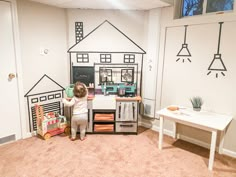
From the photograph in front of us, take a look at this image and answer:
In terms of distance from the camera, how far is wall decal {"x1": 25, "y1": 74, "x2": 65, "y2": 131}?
3091mm

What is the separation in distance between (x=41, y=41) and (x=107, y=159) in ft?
6.95

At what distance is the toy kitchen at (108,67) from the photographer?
3219mm

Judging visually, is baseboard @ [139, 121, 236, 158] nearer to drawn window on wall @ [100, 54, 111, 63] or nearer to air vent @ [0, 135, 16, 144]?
drawn window on wall @ [100, 54, 111, 63]

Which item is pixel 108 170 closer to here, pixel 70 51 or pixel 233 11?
pixel 70 51

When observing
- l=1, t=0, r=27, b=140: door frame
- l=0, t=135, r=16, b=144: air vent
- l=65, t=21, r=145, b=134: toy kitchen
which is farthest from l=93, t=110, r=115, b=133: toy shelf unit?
l=0, t=135, r=16, b=144: air vent

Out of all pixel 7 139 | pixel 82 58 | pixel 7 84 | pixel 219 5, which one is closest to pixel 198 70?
pixel 219 5

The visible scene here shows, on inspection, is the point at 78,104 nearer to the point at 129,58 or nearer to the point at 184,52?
the point at 129,58

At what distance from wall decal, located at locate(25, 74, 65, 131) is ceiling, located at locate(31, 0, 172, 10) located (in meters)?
1.20

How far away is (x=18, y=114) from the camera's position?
2947 mm

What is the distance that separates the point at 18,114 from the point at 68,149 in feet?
3.23

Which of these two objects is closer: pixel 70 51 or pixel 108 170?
pixel 108 170

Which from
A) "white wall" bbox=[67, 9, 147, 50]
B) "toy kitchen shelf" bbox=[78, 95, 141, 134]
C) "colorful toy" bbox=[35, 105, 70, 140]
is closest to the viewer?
"colorful toy" bbox=[35, 105, 70, 140]

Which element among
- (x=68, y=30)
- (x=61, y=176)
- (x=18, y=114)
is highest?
(x=68, y=30)

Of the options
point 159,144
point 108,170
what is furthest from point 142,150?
point 108,170
